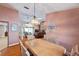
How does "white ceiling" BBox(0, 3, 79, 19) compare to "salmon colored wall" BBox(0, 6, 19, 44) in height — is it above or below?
above

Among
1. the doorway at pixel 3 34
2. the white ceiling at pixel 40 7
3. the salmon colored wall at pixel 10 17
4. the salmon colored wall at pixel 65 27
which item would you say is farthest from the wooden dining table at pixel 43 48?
the white ceiling at pixel 40 7

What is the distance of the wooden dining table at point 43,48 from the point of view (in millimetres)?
2012

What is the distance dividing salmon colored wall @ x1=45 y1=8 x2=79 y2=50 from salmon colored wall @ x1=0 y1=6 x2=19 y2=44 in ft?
1.77

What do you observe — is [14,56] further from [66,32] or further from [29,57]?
[66,32]

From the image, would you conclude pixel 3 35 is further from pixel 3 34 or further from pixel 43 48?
pixel 43 48

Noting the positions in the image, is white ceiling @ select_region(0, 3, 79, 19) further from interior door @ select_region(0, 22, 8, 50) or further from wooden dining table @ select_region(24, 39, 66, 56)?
wooden dining table @ select_region(24, 39, 66, 56)

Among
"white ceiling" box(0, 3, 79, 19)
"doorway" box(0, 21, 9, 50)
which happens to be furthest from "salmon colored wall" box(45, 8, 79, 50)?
"doorway" box(0, 21, 9, 50)

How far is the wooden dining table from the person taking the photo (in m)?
2.01

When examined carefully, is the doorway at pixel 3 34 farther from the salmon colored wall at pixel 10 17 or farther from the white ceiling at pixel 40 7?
the white ceiling at pixel 40 7

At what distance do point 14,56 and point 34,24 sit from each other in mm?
662

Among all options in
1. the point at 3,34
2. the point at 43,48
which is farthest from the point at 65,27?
the point at 3,34

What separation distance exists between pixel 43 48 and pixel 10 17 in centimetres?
77

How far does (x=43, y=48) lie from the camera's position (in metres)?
2.02

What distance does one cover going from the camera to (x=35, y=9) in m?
2.06
